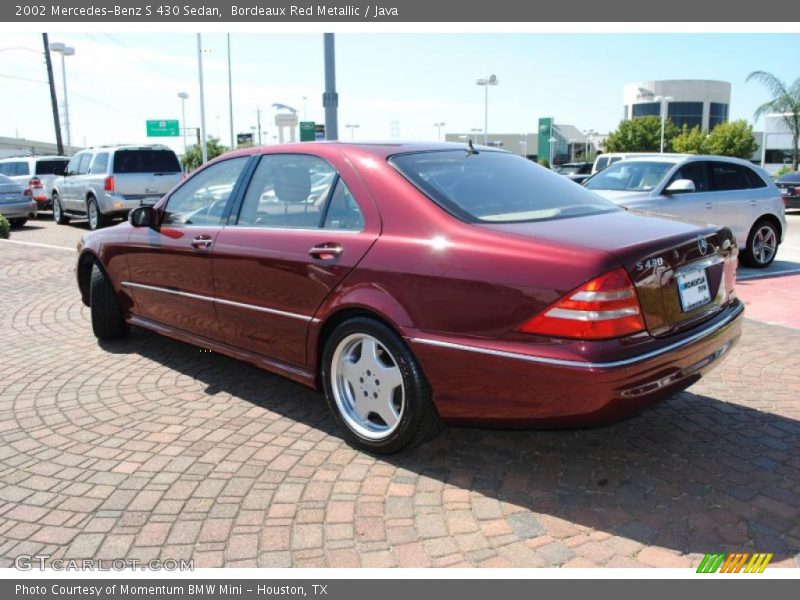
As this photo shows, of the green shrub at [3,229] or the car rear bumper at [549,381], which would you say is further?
the green shrub at [3,229]

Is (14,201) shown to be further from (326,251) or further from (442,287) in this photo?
(442,287)

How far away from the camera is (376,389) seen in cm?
354

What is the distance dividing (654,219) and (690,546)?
1.69 m

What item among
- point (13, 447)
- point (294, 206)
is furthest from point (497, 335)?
point (13, 447)

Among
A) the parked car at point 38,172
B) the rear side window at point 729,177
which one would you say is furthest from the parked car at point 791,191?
the parked car at point 38,172

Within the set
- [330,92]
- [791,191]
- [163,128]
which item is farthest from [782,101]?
[163,128]

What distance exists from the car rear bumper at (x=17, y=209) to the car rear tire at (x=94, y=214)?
194 centimetres

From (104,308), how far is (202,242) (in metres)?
1.79

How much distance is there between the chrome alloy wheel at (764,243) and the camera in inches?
394


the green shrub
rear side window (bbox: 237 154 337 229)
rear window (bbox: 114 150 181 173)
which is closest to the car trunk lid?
rear side window (bbox: 237 154 337 229)

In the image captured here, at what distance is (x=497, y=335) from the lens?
2.99 m

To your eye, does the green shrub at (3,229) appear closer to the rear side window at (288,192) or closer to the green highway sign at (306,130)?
the rear side window at (288,192)

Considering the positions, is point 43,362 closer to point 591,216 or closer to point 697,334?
point 591,216
